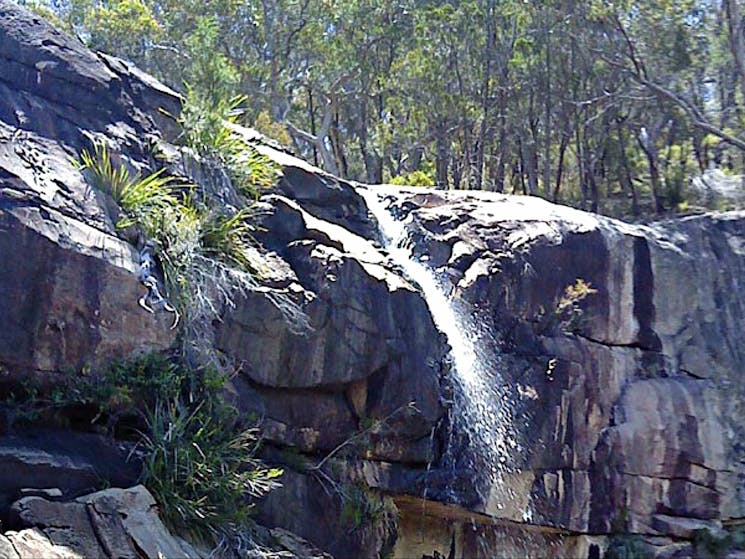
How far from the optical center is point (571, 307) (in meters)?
12.2

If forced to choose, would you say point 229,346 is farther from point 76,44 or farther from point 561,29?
point 561,29

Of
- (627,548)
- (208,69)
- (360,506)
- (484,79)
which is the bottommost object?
(627,548)

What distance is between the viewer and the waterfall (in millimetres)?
10883

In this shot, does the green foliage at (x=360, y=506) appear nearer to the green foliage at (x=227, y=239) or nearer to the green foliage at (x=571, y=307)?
the green foliage at (x=227, y=239)

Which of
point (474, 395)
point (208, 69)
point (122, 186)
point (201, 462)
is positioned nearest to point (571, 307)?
point (474, 395)

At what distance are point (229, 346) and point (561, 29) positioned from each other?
1275 centimetres

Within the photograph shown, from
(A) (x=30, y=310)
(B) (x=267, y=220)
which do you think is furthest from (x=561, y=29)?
(A) (x=30, y=310)

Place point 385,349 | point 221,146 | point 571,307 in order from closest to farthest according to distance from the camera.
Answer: point 385,349 → point 221,146 → point 571,307

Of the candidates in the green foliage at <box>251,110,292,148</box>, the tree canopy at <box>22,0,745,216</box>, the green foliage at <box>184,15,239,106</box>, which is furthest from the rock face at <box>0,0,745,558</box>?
the green foliage at <box>251,110,292,148</box>

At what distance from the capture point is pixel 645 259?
508 inches

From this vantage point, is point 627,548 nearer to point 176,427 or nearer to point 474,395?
point 474,395

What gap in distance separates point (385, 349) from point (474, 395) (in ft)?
4.71

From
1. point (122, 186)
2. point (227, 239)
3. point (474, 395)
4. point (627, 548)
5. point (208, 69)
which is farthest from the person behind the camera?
point (208, 69)

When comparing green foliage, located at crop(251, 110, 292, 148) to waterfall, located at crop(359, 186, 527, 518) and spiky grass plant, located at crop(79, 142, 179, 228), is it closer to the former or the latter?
waterfall, located at crop(359, 186, 527, 518)
